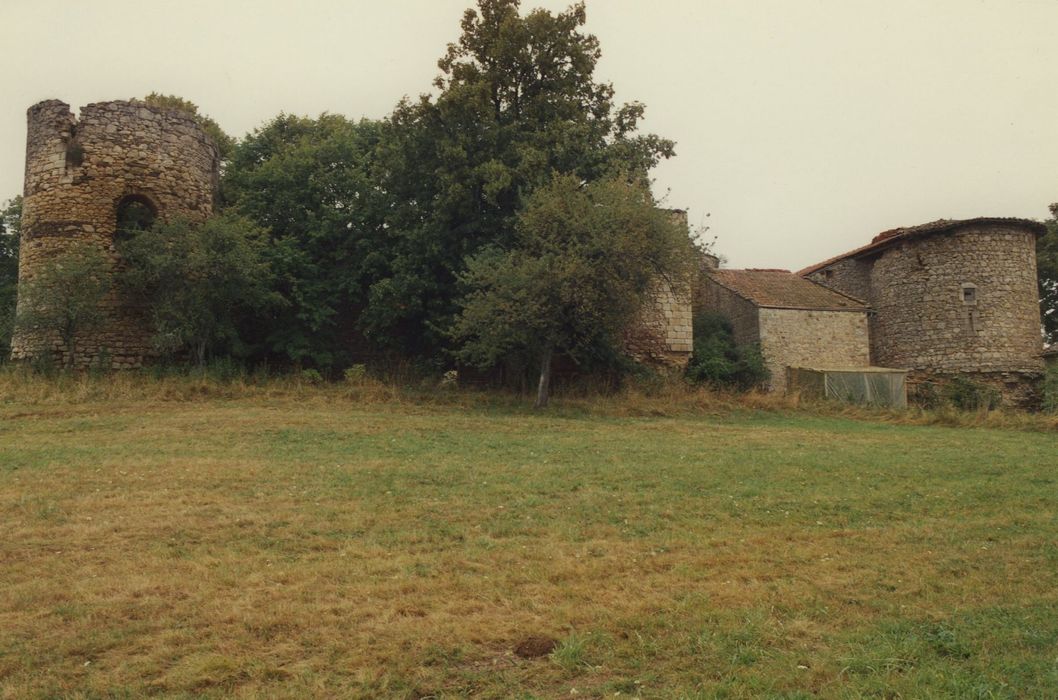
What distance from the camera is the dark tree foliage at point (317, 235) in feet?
71.4

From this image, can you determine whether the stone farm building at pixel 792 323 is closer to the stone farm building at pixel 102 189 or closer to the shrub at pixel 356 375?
the stone farm building at pixel 102 189

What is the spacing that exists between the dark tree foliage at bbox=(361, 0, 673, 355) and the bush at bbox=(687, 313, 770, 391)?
26.0 feet

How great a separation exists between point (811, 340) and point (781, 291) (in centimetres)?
262

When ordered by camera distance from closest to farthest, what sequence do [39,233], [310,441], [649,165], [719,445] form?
[310,441], [719,445], [39,233], [649,165]

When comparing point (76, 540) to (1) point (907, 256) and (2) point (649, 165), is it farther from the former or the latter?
(1) point (907, 256)

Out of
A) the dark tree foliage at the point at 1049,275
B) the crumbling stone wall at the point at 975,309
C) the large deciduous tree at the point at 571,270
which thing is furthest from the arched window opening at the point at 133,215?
the dark tree foliage at the point at 1049,275

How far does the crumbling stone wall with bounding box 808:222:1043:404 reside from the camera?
96.7ft

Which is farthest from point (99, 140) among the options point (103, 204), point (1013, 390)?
point (1013, 390)

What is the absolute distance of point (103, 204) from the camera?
20.4 metres

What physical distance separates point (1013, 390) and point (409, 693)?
31697 millimetres

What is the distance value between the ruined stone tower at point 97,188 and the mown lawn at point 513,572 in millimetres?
8218

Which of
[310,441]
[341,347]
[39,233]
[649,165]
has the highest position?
[649,165]

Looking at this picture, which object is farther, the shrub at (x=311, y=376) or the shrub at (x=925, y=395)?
the shrub at (x=925, y=395)

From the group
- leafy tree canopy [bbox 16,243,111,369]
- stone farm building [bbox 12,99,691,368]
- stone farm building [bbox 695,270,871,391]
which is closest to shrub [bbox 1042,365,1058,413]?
stone farm building [bbox 695,270,871,391]
